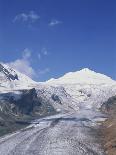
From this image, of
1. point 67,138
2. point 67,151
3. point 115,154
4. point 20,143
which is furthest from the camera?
point 67,138

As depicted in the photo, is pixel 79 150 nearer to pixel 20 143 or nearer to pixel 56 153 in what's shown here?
pixel 56 153

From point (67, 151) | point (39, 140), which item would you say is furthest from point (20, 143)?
point (67, 151)

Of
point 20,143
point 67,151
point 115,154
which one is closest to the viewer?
point 115,154

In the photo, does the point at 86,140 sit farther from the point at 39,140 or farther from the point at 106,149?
the point at 106,149

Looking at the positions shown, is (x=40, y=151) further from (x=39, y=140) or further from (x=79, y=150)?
(x=39, y=140)

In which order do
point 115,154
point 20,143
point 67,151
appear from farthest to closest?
point 20,143
point 67,151
point 115,154

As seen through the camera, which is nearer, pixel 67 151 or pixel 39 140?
pixel 67 151

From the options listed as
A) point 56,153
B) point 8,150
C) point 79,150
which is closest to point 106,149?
point 79,150

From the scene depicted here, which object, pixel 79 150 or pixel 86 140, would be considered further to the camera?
pixel 86 140
